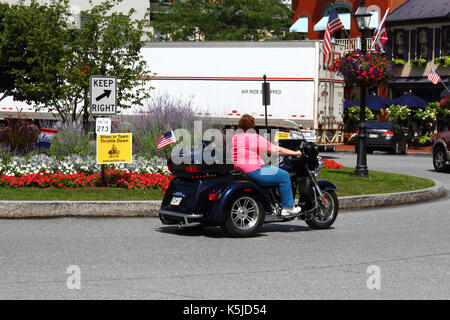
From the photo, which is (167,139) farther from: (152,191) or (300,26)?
(300,26)

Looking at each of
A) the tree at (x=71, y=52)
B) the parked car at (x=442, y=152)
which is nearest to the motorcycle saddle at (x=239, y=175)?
the tree at (x=71, y=52)

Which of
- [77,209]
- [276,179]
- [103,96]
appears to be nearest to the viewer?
[276,179]

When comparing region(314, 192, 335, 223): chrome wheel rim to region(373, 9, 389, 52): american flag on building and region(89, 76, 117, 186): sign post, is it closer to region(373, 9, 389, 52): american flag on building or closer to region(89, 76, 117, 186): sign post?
region(89, 76, 117, 186): sign post

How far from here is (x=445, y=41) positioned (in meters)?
45.7

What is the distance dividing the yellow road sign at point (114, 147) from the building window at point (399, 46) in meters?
35.3

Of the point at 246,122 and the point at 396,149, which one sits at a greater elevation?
the point at 246,122

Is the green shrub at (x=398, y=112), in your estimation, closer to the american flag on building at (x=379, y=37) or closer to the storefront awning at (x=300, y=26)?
the american flag on building at (x=379, y=37)

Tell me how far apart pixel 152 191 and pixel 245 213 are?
4498 millimetres

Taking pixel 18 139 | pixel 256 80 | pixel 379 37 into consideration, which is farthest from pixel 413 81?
pixel 18 139

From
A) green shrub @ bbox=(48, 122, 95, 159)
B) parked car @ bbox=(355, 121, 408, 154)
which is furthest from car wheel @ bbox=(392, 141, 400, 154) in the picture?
A: green shrub @ bbox=(48, 122, 95, 159)

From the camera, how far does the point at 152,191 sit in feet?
49.7

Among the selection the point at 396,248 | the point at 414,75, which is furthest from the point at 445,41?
the point at 396,248

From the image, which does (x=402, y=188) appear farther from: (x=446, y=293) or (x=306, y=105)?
(x=306, y=105)
